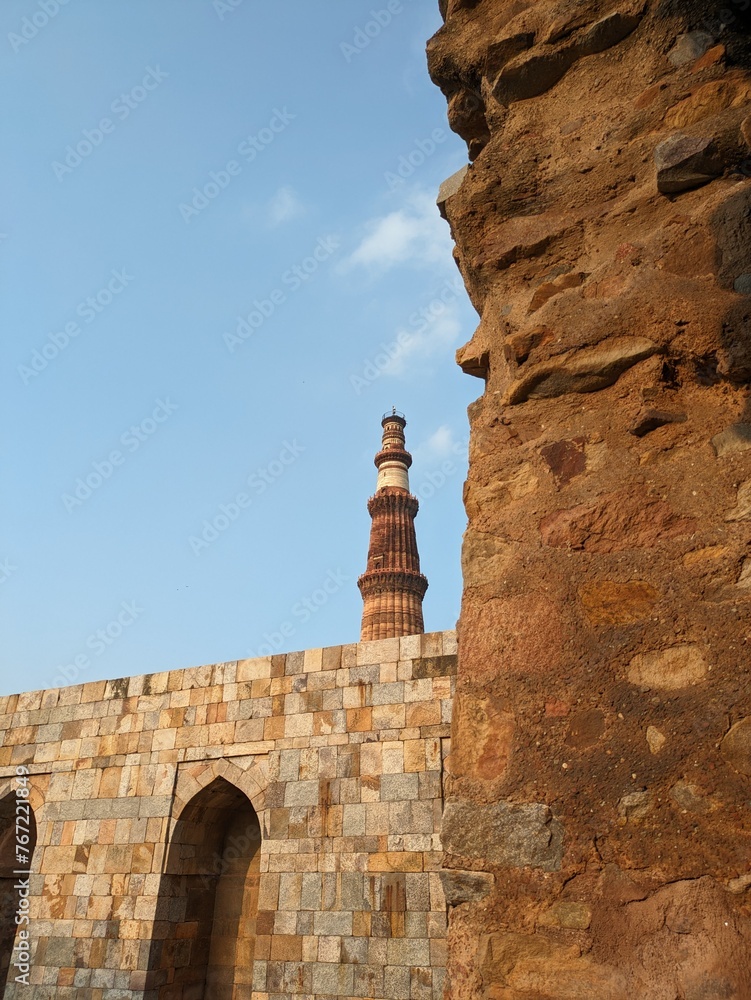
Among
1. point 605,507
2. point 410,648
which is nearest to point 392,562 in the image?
point 410,648

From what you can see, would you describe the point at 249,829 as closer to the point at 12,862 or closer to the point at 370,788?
the point at 370,788

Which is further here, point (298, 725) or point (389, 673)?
point (298, 725)

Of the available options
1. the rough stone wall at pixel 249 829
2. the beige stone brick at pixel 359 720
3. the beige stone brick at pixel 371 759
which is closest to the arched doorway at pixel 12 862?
the rough stone wall at pixel 249 829

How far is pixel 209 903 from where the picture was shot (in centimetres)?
846

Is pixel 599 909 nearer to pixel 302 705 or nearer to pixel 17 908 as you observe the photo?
pixel 302 705

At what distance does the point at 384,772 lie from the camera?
7383 millimetres

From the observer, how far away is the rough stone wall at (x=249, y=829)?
6.89 m

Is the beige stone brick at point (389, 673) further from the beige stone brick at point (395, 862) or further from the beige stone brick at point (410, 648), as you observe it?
the beige stone brick at point (395, 862)

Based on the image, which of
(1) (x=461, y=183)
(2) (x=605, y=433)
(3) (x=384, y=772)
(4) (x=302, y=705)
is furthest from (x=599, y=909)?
(4) (x=302, y=705)

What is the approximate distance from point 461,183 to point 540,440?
0.99 meters

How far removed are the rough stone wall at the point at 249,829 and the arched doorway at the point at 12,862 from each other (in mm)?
257

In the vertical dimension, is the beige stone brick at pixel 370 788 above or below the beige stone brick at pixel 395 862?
above

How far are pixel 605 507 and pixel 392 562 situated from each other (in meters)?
20.5

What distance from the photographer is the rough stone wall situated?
6.89m
